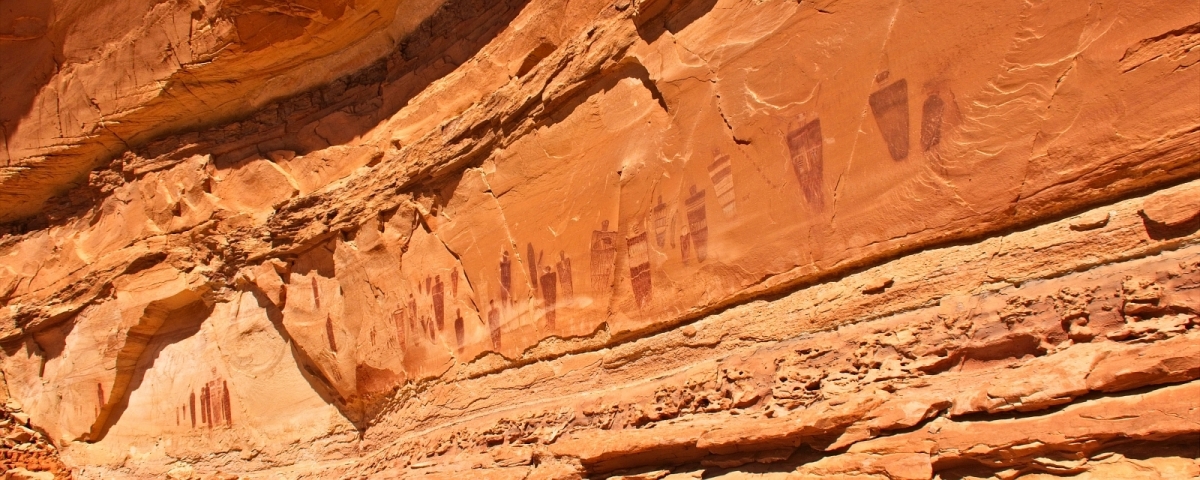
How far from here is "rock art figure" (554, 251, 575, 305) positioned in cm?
660

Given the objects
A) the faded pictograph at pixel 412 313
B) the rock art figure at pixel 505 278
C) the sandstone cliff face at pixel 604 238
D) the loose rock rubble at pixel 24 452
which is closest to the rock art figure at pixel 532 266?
the sandstone cliff face at pixel 604 238

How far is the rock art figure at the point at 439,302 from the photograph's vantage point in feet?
25.0

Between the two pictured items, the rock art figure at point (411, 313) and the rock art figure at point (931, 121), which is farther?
the rock art figure at point (411, 313)

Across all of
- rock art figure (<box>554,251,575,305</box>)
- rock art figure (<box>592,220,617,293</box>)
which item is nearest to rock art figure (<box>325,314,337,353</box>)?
rock art figure (<box>554,251,575,305</box>)

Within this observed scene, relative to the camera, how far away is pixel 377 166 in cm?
831

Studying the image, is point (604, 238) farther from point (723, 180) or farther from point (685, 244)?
point (723, 180)

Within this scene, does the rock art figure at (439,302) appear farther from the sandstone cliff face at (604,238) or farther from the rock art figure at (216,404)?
the rock art figure at (216,404)

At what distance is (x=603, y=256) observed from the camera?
6.41 metres

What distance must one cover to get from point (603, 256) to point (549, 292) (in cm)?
60

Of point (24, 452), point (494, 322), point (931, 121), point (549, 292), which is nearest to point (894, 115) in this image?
point (931, 121)

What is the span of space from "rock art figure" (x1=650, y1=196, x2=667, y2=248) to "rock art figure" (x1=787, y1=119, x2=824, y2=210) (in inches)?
42.6

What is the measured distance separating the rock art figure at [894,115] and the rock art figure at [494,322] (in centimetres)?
349

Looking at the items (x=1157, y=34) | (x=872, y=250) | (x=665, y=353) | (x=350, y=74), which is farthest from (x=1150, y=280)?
(x=350, y=74)

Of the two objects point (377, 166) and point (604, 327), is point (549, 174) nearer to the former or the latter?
point (604, 327)
